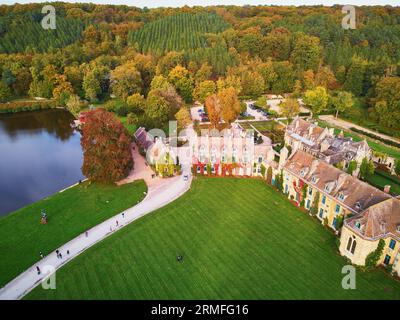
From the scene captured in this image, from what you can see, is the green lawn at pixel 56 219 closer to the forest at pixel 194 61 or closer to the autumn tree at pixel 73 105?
the forest at pixel 194 61

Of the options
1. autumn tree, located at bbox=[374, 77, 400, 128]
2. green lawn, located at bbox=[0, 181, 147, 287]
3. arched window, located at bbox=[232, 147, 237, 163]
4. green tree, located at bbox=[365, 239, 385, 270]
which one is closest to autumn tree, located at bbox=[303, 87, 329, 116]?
autumn tree, located at bbox=[374, 77, 400, 128]

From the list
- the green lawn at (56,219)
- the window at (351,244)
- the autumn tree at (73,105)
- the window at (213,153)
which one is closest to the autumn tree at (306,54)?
the window at (213,153)

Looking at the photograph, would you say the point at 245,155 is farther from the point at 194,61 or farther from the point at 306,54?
the point at 306,54

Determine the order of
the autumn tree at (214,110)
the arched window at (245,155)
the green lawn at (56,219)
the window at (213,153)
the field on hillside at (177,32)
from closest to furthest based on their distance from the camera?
the green lawn at (56,219) < the arched window at (245,155) < the window at (213,153) < the autumn tree at (214,110) < the field on hillside at (177,32)

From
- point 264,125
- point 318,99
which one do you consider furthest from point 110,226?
point 318,99

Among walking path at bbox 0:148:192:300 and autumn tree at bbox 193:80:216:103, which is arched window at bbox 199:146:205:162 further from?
autumn tree at bbox 193:80:216:103
